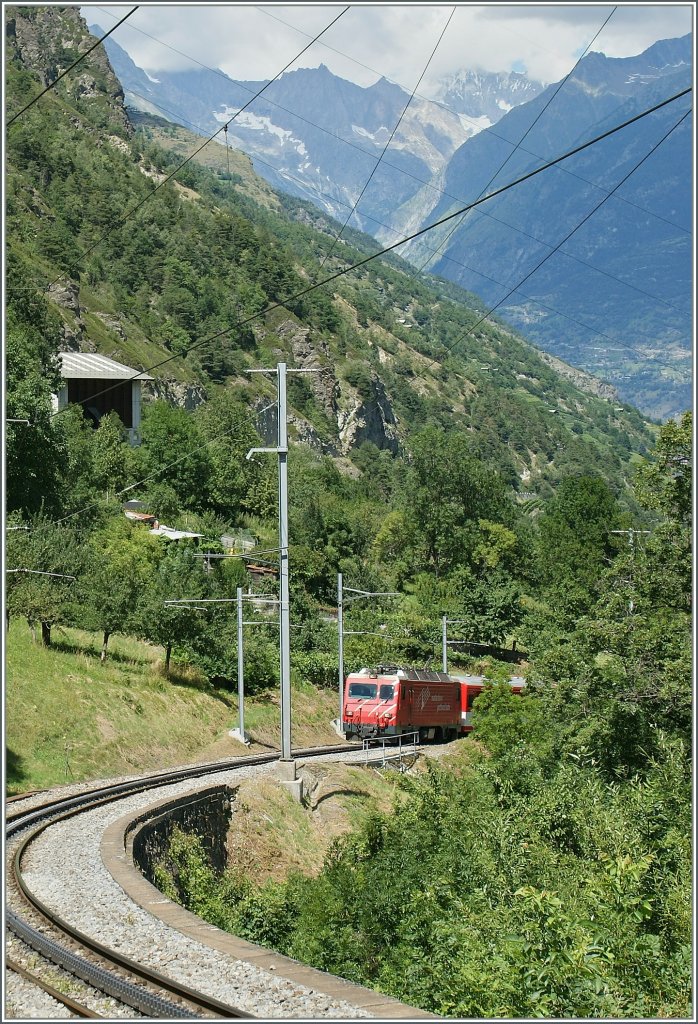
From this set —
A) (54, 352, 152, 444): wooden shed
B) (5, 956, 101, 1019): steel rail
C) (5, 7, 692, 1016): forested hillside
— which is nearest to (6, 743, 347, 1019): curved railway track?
(5, 956, 101, 1019): steel rail

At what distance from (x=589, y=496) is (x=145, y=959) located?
84483 mm

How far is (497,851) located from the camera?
23.3 m

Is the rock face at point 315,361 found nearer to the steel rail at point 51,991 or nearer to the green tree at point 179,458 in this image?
the green tree at point 179,458

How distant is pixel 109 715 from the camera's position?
118 ft

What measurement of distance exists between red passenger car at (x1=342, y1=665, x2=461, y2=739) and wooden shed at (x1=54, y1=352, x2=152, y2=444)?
4397 centimetres

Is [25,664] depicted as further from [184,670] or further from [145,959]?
[145,959]

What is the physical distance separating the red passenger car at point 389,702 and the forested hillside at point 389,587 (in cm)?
246

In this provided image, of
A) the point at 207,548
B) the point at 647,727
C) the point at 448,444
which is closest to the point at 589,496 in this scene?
the point at 448,444

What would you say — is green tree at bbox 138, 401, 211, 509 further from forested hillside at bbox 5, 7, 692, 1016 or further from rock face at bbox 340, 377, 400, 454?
rock face at bbox 340, 377, 400, 454

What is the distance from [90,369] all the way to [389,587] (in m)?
29.7

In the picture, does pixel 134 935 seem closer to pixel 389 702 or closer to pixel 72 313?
pixel 389 702

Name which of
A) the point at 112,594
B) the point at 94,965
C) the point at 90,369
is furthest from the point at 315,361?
the point at 94,965

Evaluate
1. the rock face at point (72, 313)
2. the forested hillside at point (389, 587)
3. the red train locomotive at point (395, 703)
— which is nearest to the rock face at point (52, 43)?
the forested hillside at point (389, 587)

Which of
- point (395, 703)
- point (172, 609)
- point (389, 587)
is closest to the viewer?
point (172, 609)
